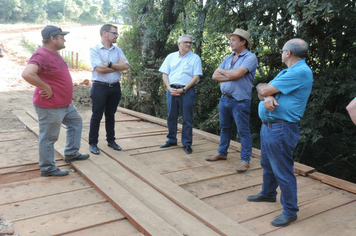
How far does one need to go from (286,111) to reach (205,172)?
146 cm

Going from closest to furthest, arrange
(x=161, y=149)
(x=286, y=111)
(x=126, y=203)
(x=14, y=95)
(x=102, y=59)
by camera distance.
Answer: (x=286, y=111) < (x=126, y=203) < (x=102, y=59) < (x=161, y=149) < (x=14, y=95)

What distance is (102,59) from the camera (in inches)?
150

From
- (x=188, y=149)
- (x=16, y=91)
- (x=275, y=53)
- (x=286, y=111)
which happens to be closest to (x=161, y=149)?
(x=188, y=149)

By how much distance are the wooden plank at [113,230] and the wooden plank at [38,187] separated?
0.79m

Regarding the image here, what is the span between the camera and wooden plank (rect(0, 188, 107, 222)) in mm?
2387

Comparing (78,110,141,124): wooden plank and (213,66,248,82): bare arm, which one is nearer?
(213,66,248,82): bare arm

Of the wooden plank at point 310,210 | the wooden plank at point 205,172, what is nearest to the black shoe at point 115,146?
the wooden plank at point 205,172

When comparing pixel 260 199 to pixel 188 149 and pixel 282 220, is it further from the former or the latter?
pixel 188 149

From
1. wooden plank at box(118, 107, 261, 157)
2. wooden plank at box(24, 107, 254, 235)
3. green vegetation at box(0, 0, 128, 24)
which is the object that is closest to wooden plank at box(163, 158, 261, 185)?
wooden plank at box(24, 107, 254, 235)

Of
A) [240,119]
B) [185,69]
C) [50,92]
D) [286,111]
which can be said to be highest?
[185,69]

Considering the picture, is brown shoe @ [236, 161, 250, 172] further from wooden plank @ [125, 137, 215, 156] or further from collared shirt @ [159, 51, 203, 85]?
collared shirt @ [159, 51, 203, 85]

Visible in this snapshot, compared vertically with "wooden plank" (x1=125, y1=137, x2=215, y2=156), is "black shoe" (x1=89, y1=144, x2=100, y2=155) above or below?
above

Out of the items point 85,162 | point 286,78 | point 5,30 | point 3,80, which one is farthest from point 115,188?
point 5,30

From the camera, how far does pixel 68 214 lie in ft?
7.90
